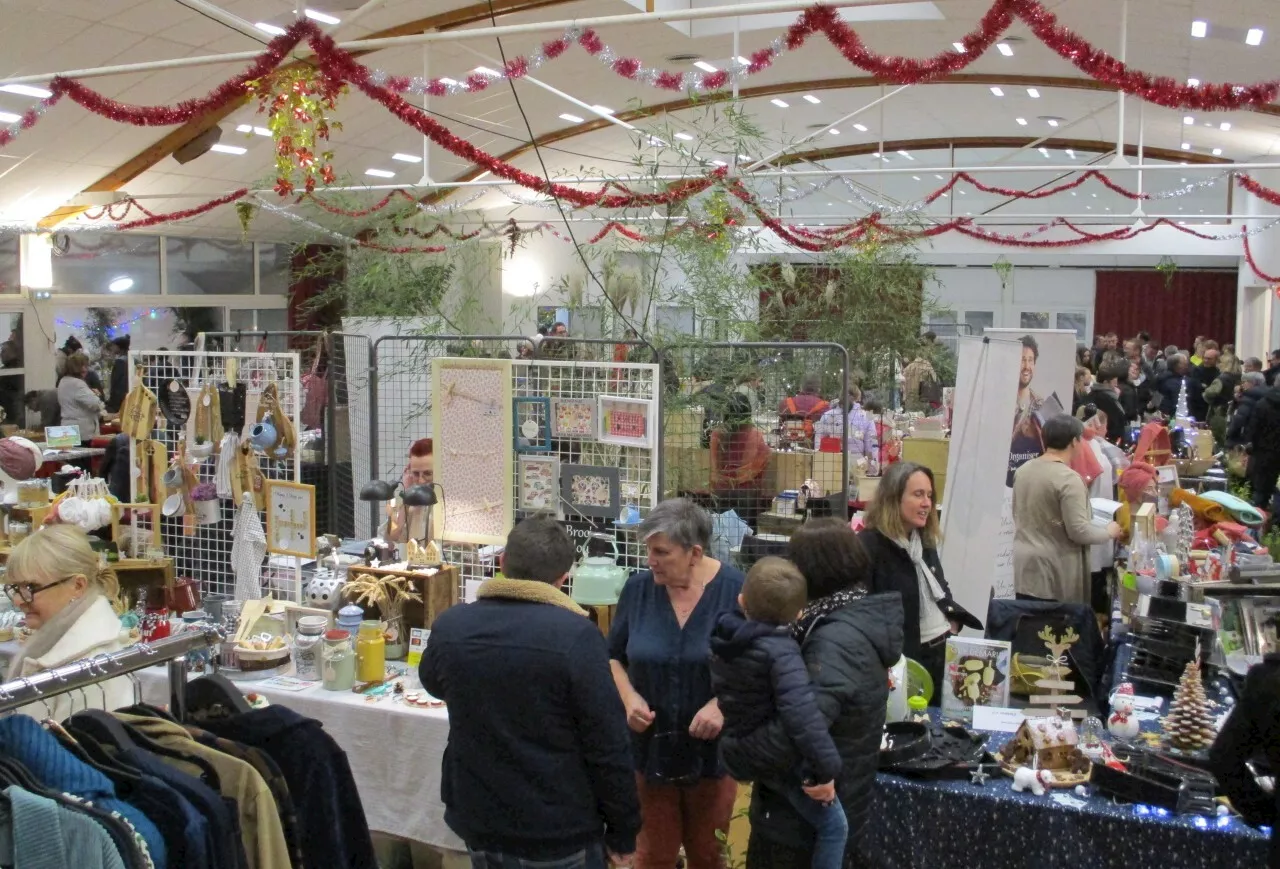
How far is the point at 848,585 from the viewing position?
282 centimetres

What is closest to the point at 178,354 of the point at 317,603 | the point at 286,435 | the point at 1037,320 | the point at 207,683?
the point at 286,435

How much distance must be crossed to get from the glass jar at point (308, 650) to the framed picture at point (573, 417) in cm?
102

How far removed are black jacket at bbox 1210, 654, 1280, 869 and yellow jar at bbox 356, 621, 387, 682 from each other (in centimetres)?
241

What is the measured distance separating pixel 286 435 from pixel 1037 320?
20.9 metres

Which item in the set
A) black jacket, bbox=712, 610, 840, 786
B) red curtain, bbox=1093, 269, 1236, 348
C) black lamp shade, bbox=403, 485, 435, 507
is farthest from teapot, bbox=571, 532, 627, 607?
red curtain, bbox=1093, 269, 1236, 348

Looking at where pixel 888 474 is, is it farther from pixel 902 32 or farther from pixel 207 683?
pixel 902 32

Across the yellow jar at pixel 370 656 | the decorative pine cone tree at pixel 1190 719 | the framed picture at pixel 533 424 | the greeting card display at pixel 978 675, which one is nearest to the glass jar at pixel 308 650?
the yellow jar at pixel 370 656

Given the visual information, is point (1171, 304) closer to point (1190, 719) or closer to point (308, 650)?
point (1190, 719)

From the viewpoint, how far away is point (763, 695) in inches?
106

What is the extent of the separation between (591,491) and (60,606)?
1.68 meters

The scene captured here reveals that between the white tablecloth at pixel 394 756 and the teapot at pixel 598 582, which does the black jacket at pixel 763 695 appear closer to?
the teapot at pixel 598 582

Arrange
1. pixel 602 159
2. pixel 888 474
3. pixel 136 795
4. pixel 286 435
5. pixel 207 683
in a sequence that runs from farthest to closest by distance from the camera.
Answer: pixel 602 159 → pixel 286 435 → pixel 888 474 → pixel 207 683 → pixel 136 795

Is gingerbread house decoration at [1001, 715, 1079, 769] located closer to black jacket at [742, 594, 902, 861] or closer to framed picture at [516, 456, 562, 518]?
black jacket at [742, 594, 902, 861]

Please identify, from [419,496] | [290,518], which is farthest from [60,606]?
[290,518]
